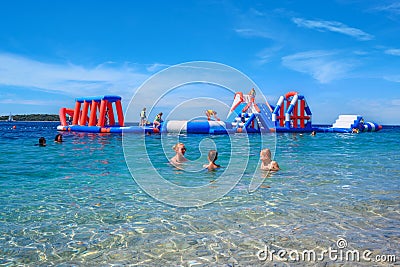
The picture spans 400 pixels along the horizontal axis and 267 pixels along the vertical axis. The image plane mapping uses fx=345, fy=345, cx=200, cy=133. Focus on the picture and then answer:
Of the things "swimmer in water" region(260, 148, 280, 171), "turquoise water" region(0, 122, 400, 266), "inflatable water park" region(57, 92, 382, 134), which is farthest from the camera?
"inflatable water park" region(57, 92, 382, 134)

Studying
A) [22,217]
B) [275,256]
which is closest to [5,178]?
[22,217]

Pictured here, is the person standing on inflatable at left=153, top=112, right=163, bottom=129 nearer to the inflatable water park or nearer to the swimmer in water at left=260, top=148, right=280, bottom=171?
the inflatable water park

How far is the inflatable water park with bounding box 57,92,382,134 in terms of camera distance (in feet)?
85.5

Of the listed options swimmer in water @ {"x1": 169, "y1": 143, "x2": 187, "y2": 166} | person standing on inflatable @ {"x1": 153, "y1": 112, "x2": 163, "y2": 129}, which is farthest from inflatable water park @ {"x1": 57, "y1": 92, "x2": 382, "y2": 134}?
swimmer in water @ {"x1": 169, "y1": 143, "x2": 187, "y2": 166}

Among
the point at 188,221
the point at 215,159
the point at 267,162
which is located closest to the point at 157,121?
the point at 215,159

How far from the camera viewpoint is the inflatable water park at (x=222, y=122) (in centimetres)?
2605

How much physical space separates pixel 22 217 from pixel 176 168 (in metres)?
5.38

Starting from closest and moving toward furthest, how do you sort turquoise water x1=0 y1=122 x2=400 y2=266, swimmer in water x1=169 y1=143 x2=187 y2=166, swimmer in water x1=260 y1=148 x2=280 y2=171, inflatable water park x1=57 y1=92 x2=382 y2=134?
1. turquoise water x1=0 y1=122 x2=400 y2=266
2. swimmer in water x1=260 y1=148 x2=280 y2=171
3. swimmer in water x1=169 y1=143 x2=187 y2=166
4. inflatable water park x1=57 y1=92 x2=382 y2=134

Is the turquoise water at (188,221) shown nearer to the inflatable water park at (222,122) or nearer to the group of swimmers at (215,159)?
the group of swimmers at (215,159)

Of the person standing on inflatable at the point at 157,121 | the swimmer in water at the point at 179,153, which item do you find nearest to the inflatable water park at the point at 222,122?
the person standing on inflatable at the point at 157,121

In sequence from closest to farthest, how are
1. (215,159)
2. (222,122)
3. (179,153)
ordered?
(215,159), (179,153), (222,122)

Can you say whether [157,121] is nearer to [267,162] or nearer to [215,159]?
[215,159]

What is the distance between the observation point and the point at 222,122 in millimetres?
26594

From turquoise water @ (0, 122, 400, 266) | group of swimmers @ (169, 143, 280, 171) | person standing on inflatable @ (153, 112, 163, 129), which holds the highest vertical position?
person standing on inflatable @ (153, 112, 163, 129)
